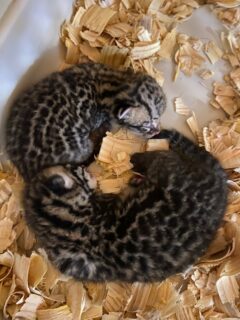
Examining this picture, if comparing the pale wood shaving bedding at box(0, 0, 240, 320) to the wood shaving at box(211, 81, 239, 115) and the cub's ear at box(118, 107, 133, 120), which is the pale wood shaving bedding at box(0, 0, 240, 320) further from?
the cub's ear at box(118, 107, 133, 120)

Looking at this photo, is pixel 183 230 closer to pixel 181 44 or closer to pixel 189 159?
pixel 189 159

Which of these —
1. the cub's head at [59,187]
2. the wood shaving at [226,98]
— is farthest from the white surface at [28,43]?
the wood shaving at [226,98]

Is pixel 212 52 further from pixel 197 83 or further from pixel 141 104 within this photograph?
pixel 141 104

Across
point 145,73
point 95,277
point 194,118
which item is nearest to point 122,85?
point 145,73

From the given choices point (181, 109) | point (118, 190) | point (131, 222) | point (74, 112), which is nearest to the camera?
point (131, 222)

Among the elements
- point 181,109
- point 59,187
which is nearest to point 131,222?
point 59,187

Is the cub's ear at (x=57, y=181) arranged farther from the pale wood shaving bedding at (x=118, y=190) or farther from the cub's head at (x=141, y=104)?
the cub's head at (x=141, y=104)

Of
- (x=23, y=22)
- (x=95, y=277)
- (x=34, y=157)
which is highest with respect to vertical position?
(x=23, y=22)
